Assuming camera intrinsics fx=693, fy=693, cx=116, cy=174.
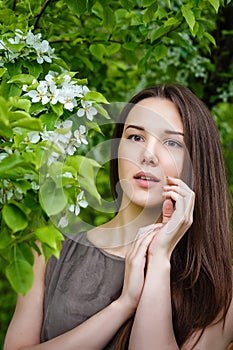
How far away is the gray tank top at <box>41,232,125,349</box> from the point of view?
6.64 ft

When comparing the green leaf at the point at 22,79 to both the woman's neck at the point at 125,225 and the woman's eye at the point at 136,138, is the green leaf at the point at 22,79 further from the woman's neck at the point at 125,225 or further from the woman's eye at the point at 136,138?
the woman's neck at the point at 125,225

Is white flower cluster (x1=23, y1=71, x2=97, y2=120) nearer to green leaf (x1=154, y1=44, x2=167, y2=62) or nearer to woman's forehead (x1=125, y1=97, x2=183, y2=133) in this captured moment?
woman's forehead (x1=125, y1=97, x2=183, y2=133)

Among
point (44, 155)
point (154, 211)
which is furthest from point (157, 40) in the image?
point (44, 155)

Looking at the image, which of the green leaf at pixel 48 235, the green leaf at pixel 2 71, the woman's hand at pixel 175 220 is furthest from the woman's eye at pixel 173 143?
the green leaf at pixel 48 235

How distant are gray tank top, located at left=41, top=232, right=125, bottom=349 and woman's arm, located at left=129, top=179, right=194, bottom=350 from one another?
0.12m

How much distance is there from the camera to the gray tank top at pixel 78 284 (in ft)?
6.64

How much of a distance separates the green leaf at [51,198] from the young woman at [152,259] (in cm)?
57

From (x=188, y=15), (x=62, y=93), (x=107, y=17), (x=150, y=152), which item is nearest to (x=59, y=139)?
(x=62, y=93)

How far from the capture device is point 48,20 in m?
2.63

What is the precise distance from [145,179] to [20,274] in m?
0.68

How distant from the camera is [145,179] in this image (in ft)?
6.32

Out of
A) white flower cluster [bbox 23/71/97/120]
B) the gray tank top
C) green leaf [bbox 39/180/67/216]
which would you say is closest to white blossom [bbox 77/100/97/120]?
white flower cluster [bbox 23/71/97/120]

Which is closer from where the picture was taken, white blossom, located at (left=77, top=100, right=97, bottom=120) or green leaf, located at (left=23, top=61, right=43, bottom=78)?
white blossom, located at (left=77, top=100, right=97, bottom=120)

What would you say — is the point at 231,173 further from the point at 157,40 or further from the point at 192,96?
the point at 192,96
